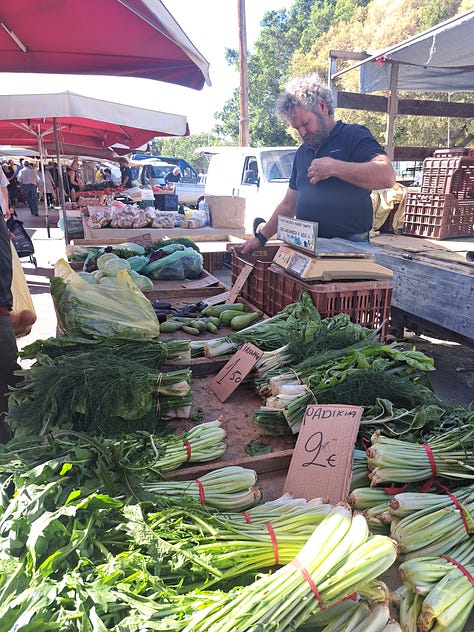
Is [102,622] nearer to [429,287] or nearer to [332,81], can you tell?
[429,287]

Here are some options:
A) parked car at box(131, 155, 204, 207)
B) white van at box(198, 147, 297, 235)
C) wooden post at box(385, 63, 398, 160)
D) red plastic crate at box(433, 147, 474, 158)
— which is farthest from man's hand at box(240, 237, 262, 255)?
parked car at box(131, 155, 204, 207)

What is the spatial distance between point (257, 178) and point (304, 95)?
8.40 m

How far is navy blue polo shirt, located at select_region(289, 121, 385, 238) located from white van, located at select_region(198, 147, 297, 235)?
6870 millimetres

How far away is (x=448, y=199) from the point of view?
630cm

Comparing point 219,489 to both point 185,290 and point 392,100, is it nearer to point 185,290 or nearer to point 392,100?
point 185,290

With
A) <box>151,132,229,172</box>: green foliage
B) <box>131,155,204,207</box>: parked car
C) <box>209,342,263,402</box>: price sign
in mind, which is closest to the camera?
<box>209,342,263,402</box>: price sign

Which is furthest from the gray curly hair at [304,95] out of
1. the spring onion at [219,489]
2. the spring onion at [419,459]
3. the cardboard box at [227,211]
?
the cardboard box at [227,211]

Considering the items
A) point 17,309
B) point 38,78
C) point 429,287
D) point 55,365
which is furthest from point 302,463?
point 38,78

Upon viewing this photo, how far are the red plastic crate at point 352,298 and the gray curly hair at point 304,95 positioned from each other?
1.23 meters

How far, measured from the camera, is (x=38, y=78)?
18.6ft

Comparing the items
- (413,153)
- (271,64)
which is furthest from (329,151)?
(271,64)

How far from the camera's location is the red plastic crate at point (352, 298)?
287cm

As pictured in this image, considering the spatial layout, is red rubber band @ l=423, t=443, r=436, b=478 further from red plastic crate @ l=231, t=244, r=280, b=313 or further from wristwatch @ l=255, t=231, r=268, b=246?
wristwatch @ l=255, t=231, r=268, b=246

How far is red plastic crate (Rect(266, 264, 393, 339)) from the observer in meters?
2.87
